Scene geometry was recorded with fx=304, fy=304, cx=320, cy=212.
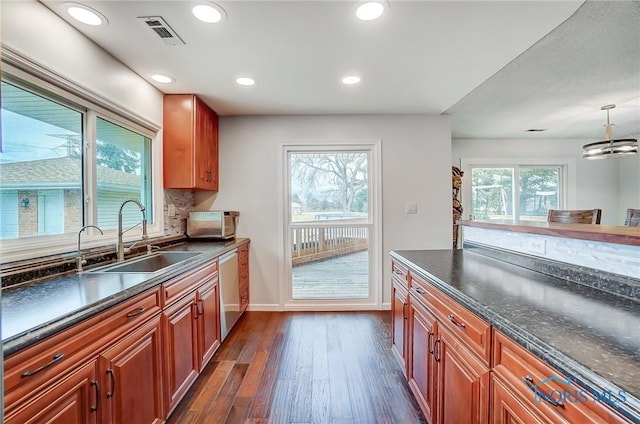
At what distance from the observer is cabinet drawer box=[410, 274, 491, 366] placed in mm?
1136

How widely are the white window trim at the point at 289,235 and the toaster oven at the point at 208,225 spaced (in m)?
0.68

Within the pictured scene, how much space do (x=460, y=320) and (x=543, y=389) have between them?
46 cm

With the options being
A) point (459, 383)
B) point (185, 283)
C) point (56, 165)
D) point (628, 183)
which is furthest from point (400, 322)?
point (628, 183)

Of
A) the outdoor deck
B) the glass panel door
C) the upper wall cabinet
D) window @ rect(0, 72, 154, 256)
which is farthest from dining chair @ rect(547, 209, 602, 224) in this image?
window @ rect(0, 72, 154, 256)

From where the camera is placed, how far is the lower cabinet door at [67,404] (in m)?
0.94

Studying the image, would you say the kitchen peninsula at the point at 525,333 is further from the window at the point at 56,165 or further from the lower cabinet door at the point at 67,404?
the window at the point at 56,165

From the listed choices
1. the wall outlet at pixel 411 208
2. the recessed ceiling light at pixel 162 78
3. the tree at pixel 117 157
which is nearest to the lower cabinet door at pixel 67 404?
the tree at pixel 117 157

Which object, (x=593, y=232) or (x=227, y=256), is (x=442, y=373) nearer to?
(x=593, y=232)

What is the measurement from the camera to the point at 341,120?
367 centimetres

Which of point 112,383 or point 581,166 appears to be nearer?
point 112,383

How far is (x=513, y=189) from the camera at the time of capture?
5301 mm

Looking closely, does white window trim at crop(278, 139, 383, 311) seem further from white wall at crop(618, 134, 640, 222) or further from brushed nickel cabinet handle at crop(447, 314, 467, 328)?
white wall at crop(618, 134, 640, 222)

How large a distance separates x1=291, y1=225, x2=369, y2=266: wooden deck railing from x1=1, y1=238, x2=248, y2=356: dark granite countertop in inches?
78.0

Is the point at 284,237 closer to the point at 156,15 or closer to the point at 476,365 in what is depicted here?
the point at 156,15
